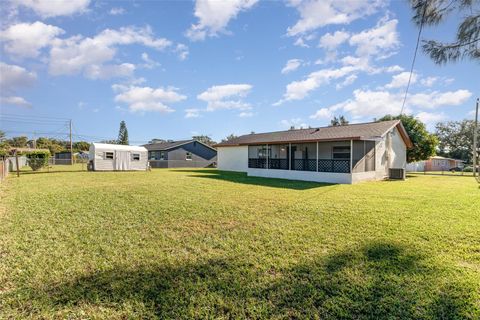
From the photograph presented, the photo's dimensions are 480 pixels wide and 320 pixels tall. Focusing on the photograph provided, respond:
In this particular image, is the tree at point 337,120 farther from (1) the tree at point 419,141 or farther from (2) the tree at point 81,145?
(2) the tree at point 81,145

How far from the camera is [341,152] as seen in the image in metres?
17.1

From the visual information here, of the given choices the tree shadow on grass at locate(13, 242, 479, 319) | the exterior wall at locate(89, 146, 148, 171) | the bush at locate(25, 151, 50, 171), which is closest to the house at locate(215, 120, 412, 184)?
the tree shadow on grass at locate(13, 242, 479, 319)

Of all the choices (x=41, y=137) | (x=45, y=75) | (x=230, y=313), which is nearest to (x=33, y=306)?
(x=230, y=313)

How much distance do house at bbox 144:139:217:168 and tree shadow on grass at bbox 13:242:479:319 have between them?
2996 centimetres

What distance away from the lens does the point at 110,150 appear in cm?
2362

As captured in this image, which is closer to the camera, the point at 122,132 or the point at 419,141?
the point at 419,141

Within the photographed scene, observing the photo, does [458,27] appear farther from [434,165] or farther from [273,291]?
[434,165]

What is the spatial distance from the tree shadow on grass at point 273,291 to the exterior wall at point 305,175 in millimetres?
10449

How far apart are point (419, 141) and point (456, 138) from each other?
42726 mm

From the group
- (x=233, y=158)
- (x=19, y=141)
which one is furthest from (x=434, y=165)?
(x=19, y=141)

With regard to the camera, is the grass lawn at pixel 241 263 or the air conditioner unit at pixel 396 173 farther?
the air conditioner unit at pixel 396 173

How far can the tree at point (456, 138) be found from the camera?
48719 mm

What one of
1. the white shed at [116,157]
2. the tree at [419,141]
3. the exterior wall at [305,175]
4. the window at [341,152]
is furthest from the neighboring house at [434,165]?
the white shed at [116,157]

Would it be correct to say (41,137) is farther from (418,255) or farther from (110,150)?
(418,255)
